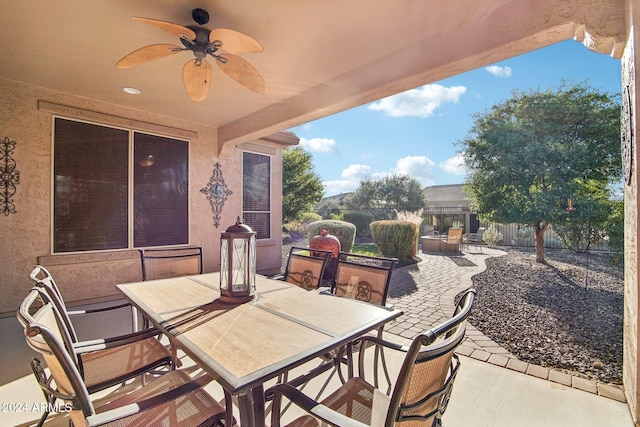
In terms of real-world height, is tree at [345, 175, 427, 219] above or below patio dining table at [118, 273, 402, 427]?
above

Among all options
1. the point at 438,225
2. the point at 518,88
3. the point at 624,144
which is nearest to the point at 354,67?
the point at 624,144

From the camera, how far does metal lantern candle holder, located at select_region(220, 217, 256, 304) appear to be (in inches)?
76.7

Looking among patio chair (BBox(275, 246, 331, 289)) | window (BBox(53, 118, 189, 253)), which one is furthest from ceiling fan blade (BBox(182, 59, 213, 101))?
window (BBox(53, 118, 189, 253))

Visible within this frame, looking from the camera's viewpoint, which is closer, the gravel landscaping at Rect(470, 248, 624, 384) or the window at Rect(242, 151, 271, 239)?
the gravel landscaping at Rect(470, 248, 624, 384)

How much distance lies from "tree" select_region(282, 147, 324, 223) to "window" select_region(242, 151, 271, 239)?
8.51 metres

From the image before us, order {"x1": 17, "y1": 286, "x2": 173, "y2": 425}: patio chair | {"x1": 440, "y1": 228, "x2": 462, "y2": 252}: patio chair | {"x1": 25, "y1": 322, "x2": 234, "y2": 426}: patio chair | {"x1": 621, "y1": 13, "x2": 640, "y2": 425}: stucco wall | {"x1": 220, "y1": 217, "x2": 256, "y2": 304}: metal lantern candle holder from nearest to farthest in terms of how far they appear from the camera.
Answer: {"x1": 25, "y1": 322, "x2": 234, "y2": 426}: patio chair → {"x1": 17, "y1": 286, "x2": 173, "y2": 425}: patio chair → {"x1": 621, "y1": 13, "x2": 640, "y2": 425}: stucco wall → {"x1": 220, "y1": 217, "x2": 256, "y2": 304}: metal lantern candle holder → {"x1": 440, "y1": 228, "x2": 462, "y2": 252}: patio chair

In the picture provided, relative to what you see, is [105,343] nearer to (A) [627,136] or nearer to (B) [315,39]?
(B) [315,39]

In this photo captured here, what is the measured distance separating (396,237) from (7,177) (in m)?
7.68

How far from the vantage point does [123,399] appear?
1.47 m

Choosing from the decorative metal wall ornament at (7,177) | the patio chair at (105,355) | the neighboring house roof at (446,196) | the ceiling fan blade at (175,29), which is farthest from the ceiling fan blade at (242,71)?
the neighboring house roof at (446,196)

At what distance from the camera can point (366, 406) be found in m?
1.42

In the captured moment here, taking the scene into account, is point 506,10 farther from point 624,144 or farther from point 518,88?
point 518,88

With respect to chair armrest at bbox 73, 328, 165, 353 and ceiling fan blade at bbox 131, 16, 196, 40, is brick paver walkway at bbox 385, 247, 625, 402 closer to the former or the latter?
chair armrest at bbox 73, 328, 165, 353

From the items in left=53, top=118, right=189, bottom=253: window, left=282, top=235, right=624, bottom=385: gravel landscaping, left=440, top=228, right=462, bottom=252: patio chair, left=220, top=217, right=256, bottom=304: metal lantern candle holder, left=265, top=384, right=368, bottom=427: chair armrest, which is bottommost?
left=282, top=235, right=624, bottom=385: gravel landscaping
